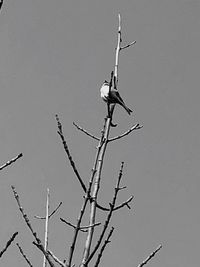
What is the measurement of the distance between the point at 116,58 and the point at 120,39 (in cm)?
39

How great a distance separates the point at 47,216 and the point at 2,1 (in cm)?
386

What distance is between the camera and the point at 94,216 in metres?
4.39

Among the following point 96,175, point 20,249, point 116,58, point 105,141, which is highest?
point 116,58

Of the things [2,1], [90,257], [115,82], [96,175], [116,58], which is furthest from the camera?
[116,58]

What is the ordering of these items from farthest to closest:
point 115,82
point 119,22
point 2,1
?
point 119,22 → point 115,82 → point 2,1

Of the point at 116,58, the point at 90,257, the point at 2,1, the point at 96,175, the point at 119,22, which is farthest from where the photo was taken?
the point at 119,22

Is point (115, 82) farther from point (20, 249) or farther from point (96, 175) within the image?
point (20, 249)

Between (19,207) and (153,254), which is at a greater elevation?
(19,207)

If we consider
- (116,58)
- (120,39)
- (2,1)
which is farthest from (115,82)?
(2,1)

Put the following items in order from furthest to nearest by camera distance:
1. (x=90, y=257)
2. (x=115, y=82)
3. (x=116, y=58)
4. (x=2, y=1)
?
(x=116, y=58)
(x=115, y=82)
(x=90, y=257)
(x=2, y=1)

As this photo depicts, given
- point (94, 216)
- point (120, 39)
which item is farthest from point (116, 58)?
point (94, 216)

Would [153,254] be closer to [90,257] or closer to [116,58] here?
[90,257]

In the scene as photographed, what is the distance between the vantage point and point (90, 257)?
3.88 m

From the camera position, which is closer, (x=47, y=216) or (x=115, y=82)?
(x=115, y=82)
